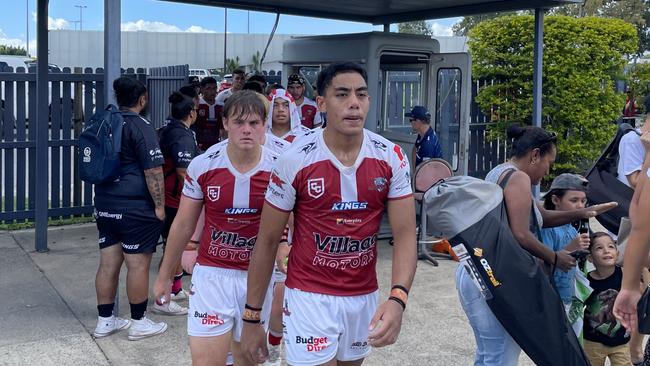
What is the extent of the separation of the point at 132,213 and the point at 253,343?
2.46m

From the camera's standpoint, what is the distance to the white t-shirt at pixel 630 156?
5.67m

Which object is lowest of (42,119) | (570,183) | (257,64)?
(570,183)

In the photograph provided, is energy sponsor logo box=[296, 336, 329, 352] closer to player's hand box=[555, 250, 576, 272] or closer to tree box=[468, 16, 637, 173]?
player's hand box=[555, 250, 576, 272]

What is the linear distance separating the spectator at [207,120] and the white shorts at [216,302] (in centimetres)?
Answer: 559

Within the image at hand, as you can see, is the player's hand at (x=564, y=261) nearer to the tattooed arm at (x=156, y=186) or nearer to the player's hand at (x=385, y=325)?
the player's hand at (x=385, y=325)

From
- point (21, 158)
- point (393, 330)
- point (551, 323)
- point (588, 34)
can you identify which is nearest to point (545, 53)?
point (588, 34)

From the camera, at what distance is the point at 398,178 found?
10.7ft

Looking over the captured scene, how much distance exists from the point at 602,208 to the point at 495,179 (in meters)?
0.66

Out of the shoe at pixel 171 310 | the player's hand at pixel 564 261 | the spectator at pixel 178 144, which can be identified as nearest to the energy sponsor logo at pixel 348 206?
the player's hand at pixel 564 261

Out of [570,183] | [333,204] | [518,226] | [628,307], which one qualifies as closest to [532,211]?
[518,226]

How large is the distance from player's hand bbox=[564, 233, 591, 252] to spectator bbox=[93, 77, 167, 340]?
298cm

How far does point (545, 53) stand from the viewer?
12109mm

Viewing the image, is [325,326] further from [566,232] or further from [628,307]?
[566,232]

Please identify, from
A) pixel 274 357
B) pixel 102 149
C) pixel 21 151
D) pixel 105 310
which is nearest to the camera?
pixel 274 357
